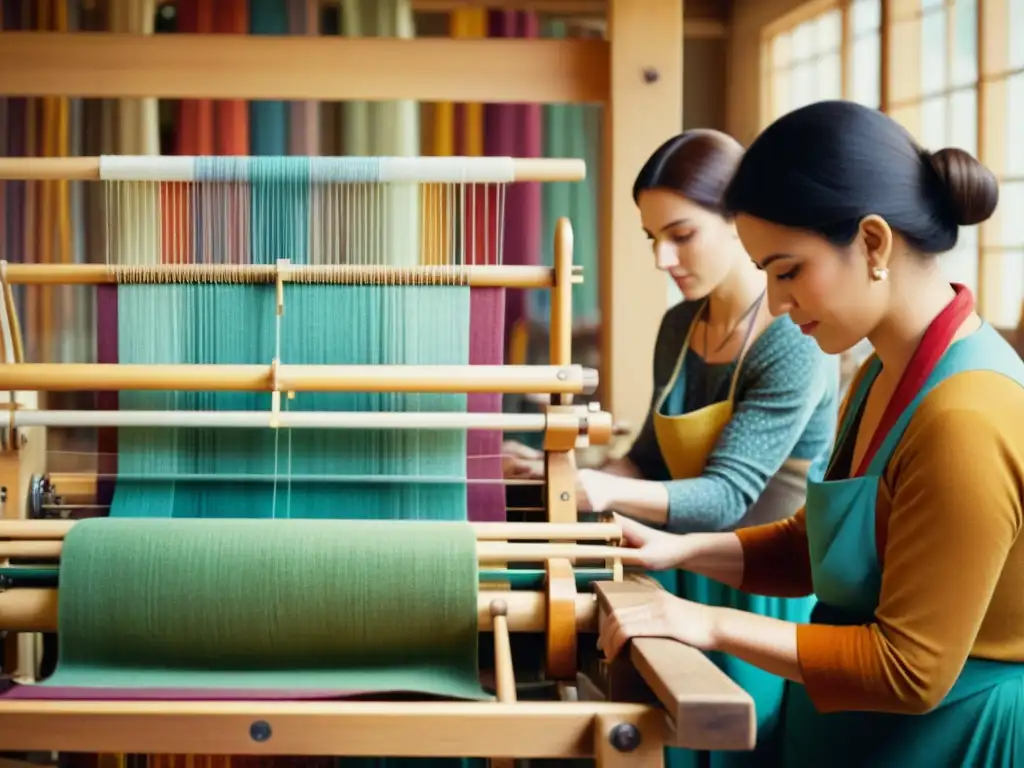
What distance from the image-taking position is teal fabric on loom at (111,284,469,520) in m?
1.37

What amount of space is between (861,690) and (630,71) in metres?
1.34

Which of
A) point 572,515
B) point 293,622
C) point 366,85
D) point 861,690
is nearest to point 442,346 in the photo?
point 572,515

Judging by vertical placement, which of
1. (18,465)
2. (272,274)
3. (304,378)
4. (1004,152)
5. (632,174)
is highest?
(1004,152)

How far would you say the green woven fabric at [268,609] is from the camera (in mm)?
1155

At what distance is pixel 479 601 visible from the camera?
3.88 feet

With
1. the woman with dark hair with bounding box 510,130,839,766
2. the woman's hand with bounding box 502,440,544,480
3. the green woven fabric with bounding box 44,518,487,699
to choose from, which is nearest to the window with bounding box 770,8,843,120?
the woman with dark hair with bounding box 510,130,839,766

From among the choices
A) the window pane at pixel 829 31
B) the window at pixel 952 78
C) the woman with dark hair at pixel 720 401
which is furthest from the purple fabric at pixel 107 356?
the window pane at pixel 829 31

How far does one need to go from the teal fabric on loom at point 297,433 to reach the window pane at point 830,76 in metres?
2.23

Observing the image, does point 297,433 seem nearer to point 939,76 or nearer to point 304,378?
point 304,378

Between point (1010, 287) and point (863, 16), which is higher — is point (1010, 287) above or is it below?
below

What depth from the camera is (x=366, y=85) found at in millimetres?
2027

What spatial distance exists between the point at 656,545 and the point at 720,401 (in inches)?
18.7

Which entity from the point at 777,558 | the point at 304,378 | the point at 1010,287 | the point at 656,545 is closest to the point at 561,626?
the point at 656,545

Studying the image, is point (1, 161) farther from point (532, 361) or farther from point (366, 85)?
point (532, 361)
